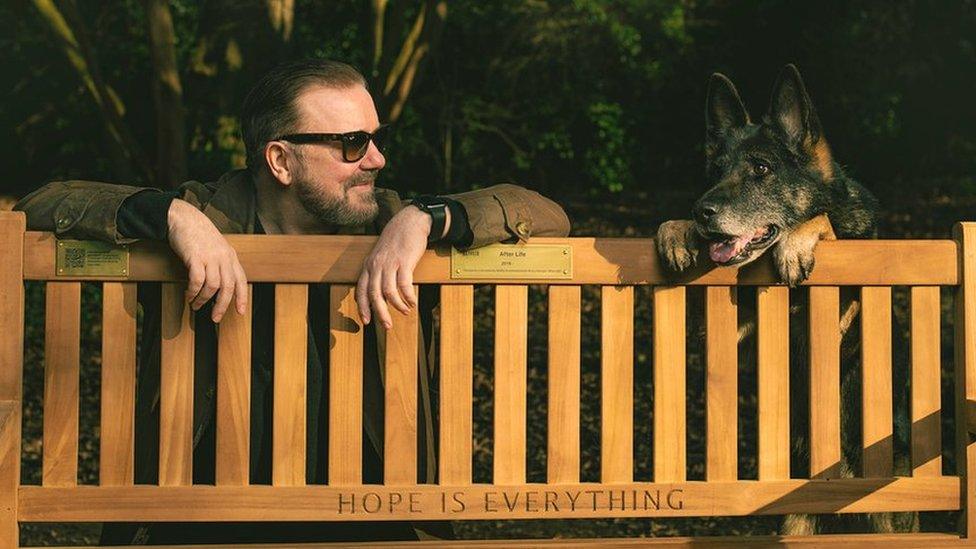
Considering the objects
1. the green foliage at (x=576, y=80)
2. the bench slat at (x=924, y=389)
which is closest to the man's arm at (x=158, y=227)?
the bench slat at (x=924, y=389)

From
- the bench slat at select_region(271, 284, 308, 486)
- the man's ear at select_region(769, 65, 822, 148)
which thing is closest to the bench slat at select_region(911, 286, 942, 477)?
the man's ear at select_region(769, 65, 822, 148)

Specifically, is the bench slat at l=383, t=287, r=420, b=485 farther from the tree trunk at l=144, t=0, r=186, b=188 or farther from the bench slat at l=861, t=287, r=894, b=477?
Answer: the tree trunk at l=144, t=0, r=186, b=188

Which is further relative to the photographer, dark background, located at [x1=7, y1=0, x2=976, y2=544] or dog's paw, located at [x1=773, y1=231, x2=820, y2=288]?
dark background, located at [x1=7, y1=0, x2=976, y2=544]

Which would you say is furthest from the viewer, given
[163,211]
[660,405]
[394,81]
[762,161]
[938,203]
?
[938,203]

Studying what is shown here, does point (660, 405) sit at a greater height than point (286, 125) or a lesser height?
lesser

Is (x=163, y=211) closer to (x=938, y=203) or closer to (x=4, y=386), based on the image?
(x=4, y=386)

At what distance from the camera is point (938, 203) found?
1366 centimetres

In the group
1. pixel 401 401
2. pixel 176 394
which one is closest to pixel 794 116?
pixel 401 401

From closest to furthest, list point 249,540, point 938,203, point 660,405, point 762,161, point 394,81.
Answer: point 660,405
point 249,540
point 762,161
point 394,81
point 938,203

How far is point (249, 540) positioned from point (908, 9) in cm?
1213

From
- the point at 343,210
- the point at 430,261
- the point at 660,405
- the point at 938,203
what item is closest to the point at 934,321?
the point at 660,405

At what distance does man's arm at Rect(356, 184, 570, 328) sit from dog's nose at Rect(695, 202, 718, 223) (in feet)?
1.57

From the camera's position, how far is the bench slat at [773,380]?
335cm

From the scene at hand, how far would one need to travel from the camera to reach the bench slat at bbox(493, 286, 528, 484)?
3275mm
